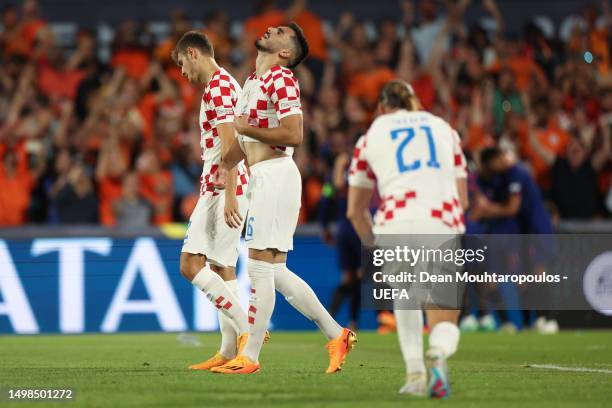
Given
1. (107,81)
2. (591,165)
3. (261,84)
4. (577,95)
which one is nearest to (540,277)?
(591,165)

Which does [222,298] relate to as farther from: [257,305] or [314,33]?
[314,33]

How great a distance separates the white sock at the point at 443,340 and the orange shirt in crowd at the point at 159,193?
32.3 ft

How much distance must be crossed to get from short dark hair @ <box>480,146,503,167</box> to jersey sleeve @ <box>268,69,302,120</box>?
7.83 metres

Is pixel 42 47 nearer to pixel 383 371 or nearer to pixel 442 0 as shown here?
pixel 442 0

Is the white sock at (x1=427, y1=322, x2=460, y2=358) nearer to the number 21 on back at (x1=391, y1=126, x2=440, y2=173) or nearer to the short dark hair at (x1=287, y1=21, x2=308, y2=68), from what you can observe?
the number 21 on back at (x1=391, y1=126, x2=440, y2=173)

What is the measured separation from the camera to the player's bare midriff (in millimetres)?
9172

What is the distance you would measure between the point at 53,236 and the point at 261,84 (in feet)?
25.8

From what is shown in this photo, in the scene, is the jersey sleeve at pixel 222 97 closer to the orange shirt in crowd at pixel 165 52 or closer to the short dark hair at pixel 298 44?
the short dark hair at pixel 298 44

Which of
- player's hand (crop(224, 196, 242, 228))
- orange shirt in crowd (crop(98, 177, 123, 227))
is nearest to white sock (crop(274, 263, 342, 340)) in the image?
player's hand (crop(224, 196, 242, 228))

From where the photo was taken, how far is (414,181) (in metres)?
7.83

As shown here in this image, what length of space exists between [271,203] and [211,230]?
2.91 ft

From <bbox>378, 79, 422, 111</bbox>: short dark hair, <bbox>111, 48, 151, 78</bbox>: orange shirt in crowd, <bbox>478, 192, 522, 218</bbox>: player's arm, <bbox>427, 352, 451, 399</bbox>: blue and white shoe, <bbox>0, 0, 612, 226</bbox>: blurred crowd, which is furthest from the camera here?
<bbox>111, 48, 151, 78</bbox>: orange shirt in crowd
